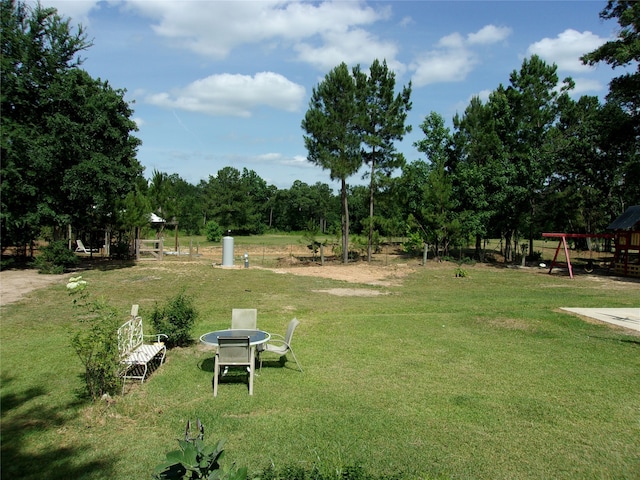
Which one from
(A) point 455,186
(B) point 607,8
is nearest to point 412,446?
(B) point 607,8

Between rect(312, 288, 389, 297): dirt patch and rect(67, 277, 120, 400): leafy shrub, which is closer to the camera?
rect(67, 277, 120, 400): leafy shrub

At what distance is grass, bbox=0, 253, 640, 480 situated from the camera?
4145 millimetres

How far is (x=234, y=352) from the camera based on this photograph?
5988mm

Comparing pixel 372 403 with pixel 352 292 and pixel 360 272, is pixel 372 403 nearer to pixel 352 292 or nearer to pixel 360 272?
pixel 352 292

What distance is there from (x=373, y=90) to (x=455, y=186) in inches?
316

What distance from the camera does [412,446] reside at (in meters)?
4.38

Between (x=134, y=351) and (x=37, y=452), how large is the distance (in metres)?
2.34

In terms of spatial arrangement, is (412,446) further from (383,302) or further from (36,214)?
(36,214)

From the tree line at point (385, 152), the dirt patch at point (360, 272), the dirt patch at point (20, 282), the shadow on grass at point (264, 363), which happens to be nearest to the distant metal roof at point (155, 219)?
the tree line at point (385, 152)

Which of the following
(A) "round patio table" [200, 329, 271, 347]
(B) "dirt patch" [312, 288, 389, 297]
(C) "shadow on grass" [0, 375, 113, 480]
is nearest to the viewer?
(C) "shadow on grass" [0, 375, 113, 480]

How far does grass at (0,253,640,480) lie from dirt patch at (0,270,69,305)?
99.7 inches

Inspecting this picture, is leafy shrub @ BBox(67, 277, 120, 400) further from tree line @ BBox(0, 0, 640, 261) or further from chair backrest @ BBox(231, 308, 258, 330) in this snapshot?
tree line @ BBox(0, 0, 640, 261)

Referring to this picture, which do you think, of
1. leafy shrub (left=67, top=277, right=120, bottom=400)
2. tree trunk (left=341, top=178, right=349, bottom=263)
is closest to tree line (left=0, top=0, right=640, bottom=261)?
tree trunk (left=341, top=178, right=349, bottom=263)

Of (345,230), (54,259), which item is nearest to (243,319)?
(54,259)
